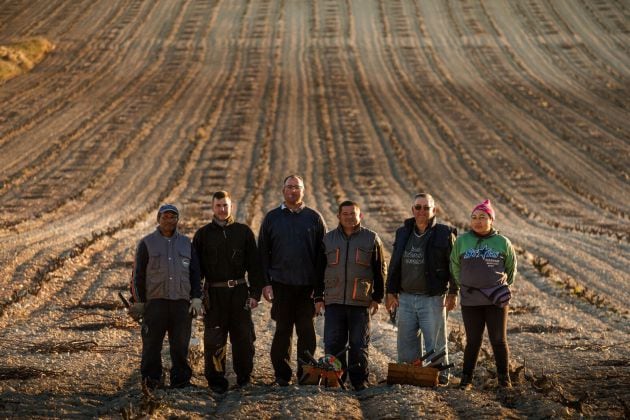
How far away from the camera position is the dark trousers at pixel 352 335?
963 cm

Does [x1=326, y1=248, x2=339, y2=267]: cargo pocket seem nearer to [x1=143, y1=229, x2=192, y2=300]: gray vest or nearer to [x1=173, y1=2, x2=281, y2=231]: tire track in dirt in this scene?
[x1=143, y1=229, x2=192, y2=300]: gray vest

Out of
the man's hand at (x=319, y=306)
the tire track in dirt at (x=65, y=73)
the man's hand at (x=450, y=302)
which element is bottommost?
the tire track in dirt at (x=65, y=73)

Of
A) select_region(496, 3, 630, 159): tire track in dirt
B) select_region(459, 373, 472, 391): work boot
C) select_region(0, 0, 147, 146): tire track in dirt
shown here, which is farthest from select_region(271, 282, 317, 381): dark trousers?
select_region(0, 0, 147, 146): tire track in dirt

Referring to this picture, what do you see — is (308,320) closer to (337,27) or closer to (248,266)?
(248,266)

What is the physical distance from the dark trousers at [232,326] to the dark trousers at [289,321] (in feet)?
0.82

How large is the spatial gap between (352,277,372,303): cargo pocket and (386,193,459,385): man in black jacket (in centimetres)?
19

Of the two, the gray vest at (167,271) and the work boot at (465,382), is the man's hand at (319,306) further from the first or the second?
the work boot at (465,382)

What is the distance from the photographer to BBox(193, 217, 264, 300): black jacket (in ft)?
31.7

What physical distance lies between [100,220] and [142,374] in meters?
16.7

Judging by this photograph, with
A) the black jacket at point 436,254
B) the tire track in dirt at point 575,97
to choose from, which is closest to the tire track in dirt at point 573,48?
the tire track in dirt at point 575,97

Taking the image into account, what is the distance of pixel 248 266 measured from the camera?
9.85 meters

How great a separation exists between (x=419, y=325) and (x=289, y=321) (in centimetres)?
118

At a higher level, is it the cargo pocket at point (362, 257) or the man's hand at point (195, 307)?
the cargo pocket at point (362, 257)

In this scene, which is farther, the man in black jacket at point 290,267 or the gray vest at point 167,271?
the man in black jacket at point 290,267
